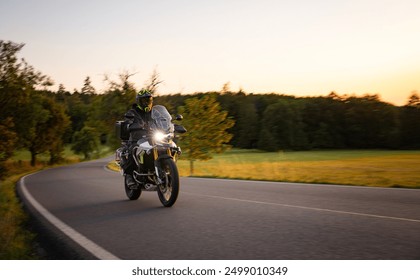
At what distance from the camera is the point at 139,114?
7.71 meters

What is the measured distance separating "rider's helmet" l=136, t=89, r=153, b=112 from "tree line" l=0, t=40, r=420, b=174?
3.40 ft

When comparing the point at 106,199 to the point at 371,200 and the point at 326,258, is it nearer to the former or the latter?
the point at 371,200

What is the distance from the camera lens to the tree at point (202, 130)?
75.4 ft

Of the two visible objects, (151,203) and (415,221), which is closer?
(415,221)

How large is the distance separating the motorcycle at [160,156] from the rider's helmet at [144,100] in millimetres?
314

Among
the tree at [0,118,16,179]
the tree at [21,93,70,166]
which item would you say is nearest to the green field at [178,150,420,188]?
the tree at [0,118,16,179]

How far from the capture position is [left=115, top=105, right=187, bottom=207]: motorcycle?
7059 mm

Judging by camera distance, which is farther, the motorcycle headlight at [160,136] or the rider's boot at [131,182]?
the rider's boot at [131,182]

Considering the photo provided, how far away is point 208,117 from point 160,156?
1639 cm

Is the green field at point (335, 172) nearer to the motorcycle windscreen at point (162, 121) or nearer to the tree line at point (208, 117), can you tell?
the tree line at point (208, 117)

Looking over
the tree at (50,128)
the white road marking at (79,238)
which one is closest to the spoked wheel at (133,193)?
the white road marking at (79,238)

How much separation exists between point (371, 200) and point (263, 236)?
3.70 m

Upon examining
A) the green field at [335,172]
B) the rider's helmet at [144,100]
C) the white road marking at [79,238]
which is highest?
the rider's helmet at [144,100]
